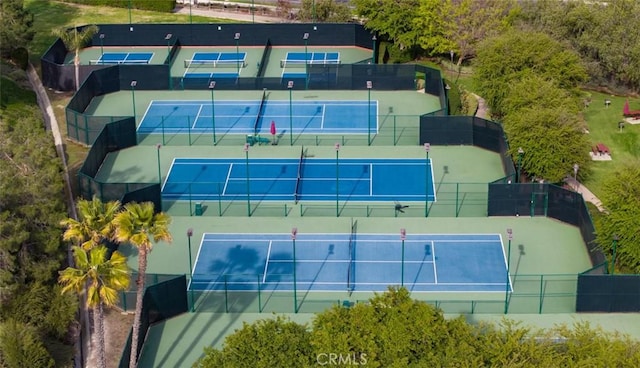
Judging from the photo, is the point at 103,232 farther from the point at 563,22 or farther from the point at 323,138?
the point at 563,22

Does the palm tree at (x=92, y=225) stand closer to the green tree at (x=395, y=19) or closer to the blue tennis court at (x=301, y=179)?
the blue tennis court at (x=301, y=179)

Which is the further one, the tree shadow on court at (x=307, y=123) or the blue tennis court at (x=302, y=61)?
the blue tennis court at (x=302, y=61)

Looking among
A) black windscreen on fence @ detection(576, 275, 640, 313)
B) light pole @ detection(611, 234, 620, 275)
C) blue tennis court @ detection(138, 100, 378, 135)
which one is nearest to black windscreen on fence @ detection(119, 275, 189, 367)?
black windscreen on fence @ detection(576, 275, 640, 313)

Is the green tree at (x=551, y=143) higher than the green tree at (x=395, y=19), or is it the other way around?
the green tree at (x=395, y=19)

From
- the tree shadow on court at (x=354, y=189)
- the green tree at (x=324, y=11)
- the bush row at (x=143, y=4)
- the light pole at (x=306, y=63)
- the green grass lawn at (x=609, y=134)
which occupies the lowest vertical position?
the tree shadow on court at (x=354, y=189)

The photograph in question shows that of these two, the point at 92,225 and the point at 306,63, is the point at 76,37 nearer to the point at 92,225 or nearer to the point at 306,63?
the point at 306,63

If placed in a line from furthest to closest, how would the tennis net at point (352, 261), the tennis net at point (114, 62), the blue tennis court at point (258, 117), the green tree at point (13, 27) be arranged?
the tennis net at point (114, 62) < the green tree at point (13, 27) < the blue tennis court at point (258, 117) < the tennis net at point (352, 261)

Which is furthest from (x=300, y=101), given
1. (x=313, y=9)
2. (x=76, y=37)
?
(x=313, y=9)

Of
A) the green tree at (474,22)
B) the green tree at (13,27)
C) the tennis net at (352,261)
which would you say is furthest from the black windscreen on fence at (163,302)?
the green tree at (474,22)
